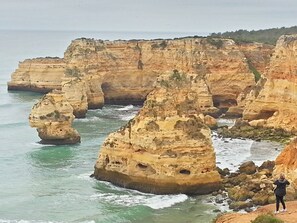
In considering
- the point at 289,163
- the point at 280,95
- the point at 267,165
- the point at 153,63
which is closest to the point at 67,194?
the point at 289,163

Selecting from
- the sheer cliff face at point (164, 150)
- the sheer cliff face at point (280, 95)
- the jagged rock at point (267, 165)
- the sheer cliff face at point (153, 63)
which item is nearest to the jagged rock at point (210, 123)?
the sheer cliff face at point (280, 95)

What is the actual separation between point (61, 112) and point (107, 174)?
12380 millimetres

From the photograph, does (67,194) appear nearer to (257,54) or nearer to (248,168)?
(248,168)

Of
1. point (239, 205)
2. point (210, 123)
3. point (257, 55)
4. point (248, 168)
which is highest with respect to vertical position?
point (257, 55)

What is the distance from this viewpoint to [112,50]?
219ft

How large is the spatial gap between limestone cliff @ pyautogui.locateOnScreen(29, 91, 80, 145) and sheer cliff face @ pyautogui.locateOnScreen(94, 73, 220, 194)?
36.2 feet

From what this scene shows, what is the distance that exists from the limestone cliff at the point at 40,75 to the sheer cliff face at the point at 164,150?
43.2 m

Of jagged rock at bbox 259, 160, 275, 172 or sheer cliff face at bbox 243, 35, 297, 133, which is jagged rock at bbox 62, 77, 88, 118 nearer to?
sheer cliff face at bbox 243, 35, 297, 133

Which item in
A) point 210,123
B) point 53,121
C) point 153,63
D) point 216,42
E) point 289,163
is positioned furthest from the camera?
point 153,63

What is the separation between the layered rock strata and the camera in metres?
59.6

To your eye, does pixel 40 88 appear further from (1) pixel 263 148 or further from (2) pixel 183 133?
(2) pixel 183 133

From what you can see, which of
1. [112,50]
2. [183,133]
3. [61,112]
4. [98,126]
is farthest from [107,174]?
[112,50]

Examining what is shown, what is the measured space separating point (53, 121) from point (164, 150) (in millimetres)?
14783

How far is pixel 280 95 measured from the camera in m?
46.1
